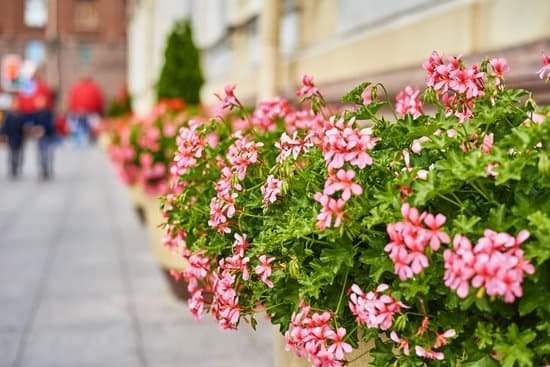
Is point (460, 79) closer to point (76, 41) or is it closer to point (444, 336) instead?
point (444, 336)

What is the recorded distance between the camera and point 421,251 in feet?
5.39

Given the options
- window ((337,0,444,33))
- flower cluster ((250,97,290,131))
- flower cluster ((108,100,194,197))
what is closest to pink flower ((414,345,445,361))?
flower cluster ((250,97,290,131))

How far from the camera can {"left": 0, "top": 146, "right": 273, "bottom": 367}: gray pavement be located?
4504 millimetres

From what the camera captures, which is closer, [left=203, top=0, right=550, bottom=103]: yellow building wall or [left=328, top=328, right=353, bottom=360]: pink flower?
[left=328, top=328, right=353, bottom=360]: pink flower

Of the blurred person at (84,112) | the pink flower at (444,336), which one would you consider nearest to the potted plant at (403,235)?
the pink flower at (444,336)

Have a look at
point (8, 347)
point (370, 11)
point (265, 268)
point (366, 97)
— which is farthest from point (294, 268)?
point (370, 11)

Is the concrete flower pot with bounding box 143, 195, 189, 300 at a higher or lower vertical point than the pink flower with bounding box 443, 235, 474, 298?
lower

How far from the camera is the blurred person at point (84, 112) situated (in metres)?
36.4

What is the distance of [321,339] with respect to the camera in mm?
1906

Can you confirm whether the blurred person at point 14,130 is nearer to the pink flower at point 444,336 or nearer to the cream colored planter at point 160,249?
the cream colored planter at point 160,249

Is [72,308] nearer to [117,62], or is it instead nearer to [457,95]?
[457,95]

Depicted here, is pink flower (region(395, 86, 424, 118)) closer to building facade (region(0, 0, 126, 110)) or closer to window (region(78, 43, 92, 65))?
building facade (region(0, 0, 126, 110))

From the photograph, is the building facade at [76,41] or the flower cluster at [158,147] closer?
the flower cluster at [158,147]

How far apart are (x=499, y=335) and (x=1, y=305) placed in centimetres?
457
